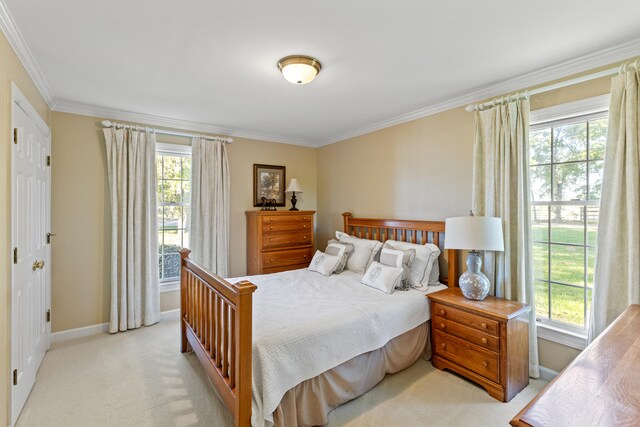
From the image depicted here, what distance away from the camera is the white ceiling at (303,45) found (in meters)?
1.63

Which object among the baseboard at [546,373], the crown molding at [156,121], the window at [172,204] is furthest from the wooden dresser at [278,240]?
the baseboard at [546,373]

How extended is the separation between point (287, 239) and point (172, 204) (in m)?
1.58

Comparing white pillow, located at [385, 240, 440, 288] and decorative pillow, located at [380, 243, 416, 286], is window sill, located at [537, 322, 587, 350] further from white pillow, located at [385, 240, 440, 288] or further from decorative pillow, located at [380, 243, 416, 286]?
decorative pillow, located at [380, 243, 416, 286]

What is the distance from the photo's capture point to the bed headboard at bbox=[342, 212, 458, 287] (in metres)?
2.96

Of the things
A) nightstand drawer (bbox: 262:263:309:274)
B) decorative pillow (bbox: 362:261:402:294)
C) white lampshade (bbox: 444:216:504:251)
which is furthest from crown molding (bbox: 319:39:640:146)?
nightstand drawer (bbox: 262:263:309:274)

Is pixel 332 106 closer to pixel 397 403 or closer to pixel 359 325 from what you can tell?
pixel 359 325

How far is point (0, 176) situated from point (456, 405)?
324 cm

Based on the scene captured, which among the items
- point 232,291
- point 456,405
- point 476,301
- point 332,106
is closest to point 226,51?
point 332,106

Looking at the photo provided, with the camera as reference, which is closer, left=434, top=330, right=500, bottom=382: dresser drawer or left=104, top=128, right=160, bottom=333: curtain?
left=434, top=330, right=500, bottom=382: dresser drawer

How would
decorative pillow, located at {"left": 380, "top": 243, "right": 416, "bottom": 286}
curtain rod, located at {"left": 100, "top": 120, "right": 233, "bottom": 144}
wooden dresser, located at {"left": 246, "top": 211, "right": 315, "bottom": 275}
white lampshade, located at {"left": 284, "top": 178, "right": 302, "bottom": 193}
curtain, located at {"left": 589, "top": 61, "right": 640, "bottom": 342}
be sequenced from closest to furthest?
curtain, located at {"left": 589, "top": 61, "right": 640, "bottom": 342}
decorative pillow, located at {"left": 380, "top": 243, "right": 416, "bottom": 286}
curtain rod, located at {"left": 100, "top": 120, "right": 233, "bottom": 144}
wooden dresser, located at {"left": 246, "top": 211, "right": 315, "bottom": 275}
white lampshade, located at {"left": 284, "top": 178, "right": 302, "bottom": 193}

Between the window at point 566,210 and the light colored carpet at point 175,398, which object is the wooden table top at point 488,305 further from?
the light colored carpet at point 175,398

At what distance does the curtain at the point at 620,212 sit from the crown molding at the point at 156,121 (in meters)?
3.68

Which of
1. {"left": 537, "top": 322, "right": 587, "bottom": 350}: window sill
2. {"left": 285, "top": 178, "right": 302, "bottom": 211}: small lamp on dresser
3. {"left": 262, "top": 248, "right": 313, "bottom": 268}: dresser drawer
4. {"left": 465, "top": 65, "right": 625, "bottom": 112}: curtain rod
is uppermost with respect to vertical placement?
{"left": 465, "top": 65, "right": 625, "bottom": 112}: curtain rod

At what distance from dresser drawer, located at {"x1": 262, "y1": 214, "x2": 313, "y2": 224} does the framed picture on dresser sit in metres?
0.47
